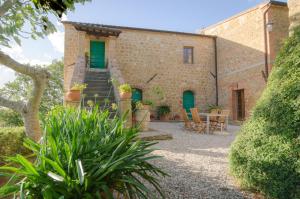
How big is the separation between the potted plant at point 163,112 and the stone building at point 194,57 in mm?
463

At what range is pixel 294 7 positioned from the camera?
3.78 meters

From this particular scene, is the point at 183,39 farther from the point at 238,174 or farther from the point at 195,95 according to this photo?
the point at 238,174

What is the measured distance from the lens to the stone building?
11.9 metres

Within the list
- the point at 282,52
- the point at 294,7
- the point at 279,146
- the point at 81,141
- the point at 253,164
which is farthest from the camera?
the point at 294,7

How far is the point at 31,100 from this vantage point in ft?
12.9

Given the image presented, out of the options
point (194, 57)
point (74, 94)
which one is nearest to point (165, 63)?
point (194, 57)

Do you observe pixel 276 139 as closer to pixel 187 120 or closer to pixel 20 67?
pixel 20 67

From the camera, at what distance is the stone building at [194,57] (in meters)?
11.9

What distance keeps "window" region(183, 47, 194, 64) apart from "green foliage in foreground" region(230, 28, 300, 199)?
480 inches

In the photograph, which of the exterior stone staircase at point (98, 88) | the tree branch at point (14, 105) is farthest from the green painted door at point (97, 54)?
the tree branch at point (14, 105)

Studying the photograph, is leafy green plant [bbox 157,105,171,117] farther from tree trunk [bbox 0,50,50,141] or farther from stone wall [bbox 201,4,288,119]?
tree trunk [bbox 0,50,50,141]

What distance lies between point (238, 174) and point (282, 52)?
1686 mm

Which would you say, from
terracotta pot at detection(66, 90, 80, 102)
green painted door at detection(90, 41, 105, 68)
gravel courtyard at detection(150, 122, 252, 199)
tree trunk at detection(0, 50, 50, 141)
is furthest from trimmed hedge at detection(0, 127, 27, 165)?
green painted door at detection(90, 41, 105, 68)

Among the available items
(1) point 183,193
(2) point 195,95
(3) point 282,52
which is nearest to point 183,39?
(2) point 195,95
